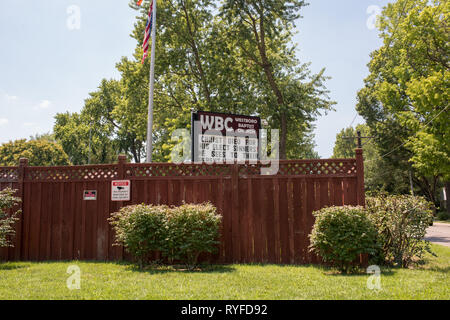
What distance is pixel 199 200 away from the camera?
8.40 metres

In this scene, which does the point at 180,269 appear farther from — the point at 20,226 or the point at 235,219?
the point at 20,226

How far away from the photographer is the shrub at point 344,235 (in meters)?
6.87

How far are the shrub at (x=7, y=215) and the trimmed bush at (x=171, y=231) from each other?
9.42 feet

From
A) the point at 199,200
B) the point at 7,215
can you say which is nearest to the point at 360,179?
Result: the point at 199,200

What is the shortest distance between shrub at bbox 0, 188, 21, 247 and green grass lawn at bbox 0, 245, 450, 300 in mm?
861

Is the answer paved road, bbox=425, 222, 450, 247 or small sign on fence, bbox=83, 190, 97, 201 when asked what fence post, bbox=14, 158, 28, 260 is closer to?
small sign on fence, bbox=83, 190, 97, 201

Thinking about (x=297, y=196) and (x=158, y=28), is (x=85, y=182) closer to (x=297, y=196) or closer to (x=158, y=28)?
(x=297, y=196)

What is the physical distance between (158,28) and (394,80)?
725 inches

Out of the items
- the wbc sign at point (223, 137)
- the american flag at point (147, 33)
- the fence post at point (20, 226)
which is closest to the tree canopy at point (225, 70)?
the american flag at point (147, 33)

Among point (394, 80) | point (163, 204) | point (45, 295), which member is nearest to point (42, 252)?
point (163, 204)

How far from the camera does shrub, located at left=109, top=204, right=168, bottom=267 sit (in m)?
7.36

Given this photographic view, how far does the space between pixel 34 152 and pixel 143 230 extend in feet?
135

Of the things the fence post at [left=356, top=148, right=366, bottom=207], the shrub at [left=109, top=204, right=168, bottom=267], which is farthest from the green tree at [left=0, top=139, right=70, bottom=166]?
the fence post at [left=356, top=148, right=366, bottom=207]

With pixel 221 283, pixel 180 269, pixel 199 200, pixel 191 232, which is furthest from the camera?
pixel 199 200
